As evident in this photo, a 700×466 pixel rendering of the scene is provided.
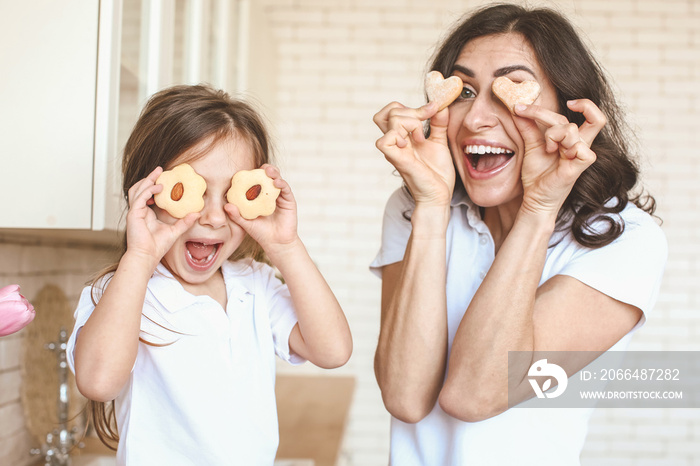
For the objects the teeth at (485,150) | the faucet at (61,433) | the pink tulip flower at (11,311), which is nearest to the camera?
the pink tulip flower at (11,311)

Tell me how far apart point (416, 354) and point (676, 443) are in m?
3.56

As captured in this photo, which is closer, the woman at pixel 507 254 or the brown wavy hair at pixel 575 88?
the woman at pixel 507 254

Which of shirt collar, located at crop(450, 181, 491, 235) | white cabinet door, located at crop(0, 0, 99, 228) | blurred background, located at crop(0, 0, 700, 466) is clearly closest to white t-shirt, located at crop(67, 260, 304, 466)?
white cabinet door, located at crop(0, 0, 99, 228)

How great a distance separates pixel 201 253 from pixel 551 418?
2.40 ft

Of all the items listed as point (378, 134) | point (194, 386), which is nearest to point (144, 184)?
point (194, 386)

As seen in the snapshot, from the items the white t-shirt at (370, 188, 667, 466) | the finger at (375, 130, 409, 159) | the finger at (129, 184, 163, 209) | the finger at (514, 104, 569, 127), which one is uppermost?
the finger at (514, 104, 569, 127)

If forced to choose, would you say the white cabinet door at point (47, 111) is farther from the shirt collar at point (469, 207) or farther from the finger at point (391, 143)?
the shirt collar at point (469, 207)

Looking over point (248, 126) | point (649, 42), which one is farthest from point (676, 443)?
point (248, 126)

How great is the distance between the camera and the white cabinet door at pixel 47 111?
1347mm

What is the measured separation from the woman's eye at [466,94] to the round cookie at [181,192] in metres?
0.57

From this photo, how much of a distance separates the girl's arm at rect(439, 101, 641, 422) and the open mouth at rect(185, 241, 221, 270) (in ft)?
1.57

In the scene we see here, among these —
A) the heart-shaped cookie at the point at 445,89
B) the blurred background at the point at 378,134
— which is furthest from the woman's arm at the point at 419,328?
the blurred background at the point at 378,134

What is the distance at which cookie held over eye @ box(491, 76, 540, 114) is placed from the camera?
51.4 inches

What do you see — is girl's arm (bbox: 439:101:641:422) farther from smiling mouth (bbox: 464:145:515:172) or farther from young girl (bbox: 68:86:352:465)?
young girl (bbox: 68:86:352:465)
